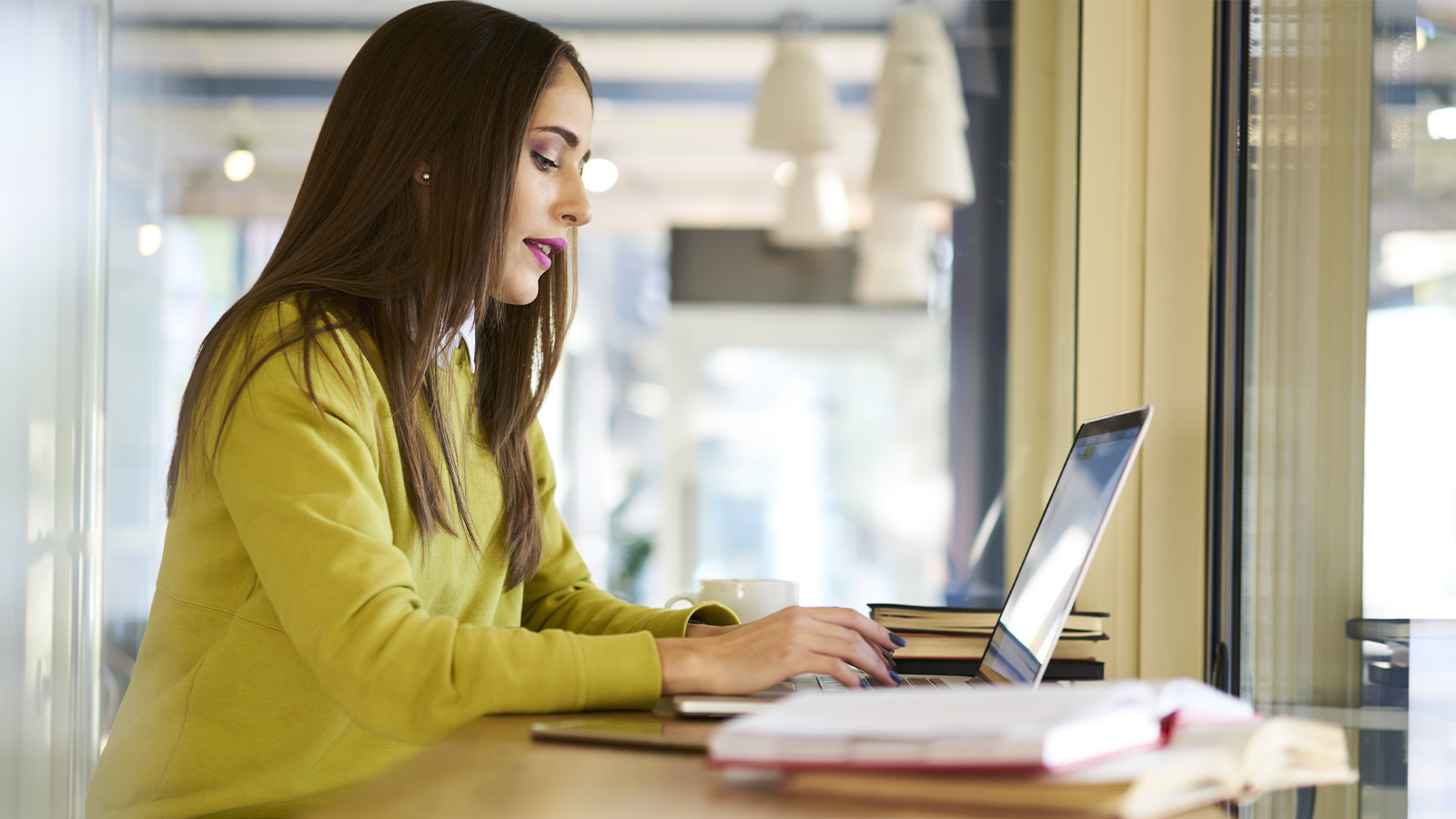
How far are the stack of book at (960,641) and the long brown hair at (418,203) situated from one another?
44 centimetres

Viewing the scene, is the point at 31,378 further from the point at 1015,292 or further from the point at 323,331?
the point at 1015,292

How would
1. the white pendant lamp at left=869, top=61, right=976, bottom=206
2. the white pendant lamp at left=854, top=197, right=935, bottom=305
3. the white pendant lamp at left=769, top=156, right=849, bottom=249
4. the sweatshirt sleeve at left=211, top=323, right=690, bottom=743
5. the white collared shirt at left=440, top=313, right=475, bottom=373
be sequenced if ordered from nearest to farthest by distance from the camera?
the sweatshirt sleeve at left=211, top=323, right=690, bottom=743
the white collared shirt at left=440, top=313, right=475, bottom=373
the white pendant lamp at left=869, top=61, right=976, bottom=206
the white pendant lamp at left=854, top=197, right=935, bottom=305
the white pendant lamp at left=769, top=156, right=849, bottom=249

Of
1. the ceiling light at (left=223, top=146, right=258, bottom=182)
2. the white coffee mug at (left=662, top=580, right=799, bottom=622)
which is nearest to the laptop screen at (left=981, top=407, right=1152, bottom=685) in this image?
the white coffee mug at (left=662, top=580, right=799, bottom=622)

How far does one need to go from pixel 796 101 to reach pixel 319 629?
2.00 m

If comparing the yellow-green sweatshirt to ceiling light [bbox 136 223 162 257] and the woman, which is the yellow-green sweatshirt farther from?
ceiling light [bbox 136 223 162 257]

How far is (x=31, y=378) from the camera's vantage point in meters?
1.76

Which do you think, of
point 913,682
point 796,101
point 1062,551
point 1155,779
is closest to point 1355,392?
point 1062,551

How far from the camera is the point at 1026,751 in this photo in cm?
51

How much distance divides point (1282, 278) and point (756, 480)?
2195mm

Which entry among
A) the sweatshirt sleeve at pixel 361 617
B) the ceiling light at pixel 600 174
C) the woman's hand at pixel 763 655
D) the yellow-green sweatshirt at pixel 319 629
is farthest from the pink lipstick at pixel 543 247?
the ceiling light at pixel 600 174

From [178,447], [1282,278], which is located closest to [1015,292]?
[1282,278]

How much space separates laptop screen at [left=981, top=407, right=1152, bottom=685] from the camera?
2.60 feet

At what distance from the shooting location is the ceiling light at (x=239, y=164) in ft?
7.21

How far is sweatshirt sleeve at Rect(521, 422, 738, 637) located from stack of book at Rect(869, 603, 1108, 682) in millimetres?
230
